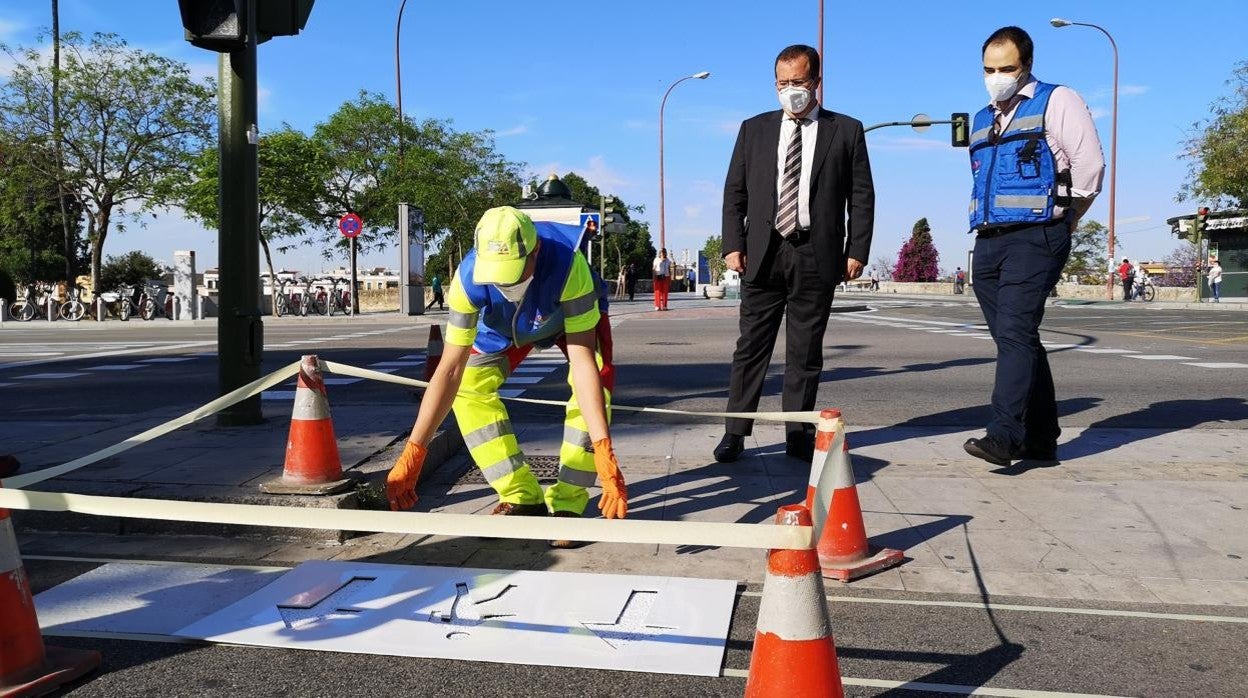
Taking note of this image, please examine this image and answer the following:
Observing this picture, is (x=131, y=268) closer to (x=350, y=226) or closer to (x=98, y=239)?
(x=98, y=239)

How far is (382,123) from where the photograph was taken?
36.2 meters

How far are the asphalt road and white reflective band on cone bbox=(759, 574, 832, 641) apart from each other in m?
0.46

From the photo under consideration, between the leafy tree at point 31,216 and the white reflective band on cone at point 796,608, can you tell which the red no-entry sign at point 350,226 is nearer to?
the leafy tree at point 31,216

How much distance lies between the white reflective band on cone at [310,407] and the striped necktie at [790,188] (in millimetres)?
2518

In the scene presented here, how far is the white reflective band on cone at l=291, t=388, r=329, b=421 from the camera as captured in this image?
14.1 ft

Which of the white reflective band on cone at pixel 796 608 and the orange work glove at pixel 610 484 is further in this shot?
the orange work glove at pixel 610 484

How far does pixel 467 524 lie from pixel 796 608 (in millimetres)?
767

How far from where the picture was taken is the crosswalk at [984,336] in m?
10.6

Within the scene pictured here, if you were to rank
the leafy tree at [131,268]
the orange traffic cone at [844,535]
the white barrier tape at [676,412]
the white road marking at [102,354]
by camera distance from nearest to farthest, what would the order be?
the orange traffic cone at [844,535] → the white barrier tape at [676,412] → the white road marking at [102,354] → the leafy tree at [131,268]

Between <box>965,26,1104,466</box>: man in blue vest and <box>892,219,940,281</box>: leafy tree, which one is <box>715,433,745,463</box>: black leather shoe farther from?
<box>892,219,940,281</box>: leafy tree

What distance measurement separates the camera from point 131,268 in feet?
158

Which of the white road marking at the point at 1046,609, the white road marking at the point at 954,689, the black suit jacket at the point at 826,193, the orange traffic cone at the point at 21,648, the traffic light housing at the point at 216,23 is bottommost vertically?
the white road marking at the point at 954,689

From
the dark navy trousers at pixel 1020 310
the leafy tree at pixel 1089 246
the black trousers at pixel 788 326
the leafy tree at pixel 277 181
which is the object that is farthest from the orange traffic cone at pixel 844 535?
the leafy tree at pixel 1089 246

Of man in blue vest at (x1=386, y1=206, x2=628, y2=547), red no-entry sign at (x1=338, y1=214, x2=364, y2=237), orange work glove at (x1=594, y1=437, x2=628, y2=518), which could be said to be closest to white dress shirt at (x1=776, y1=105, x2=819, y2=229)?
man in blue vest at (x1=386, y1=206, x2=628, y2=547)
